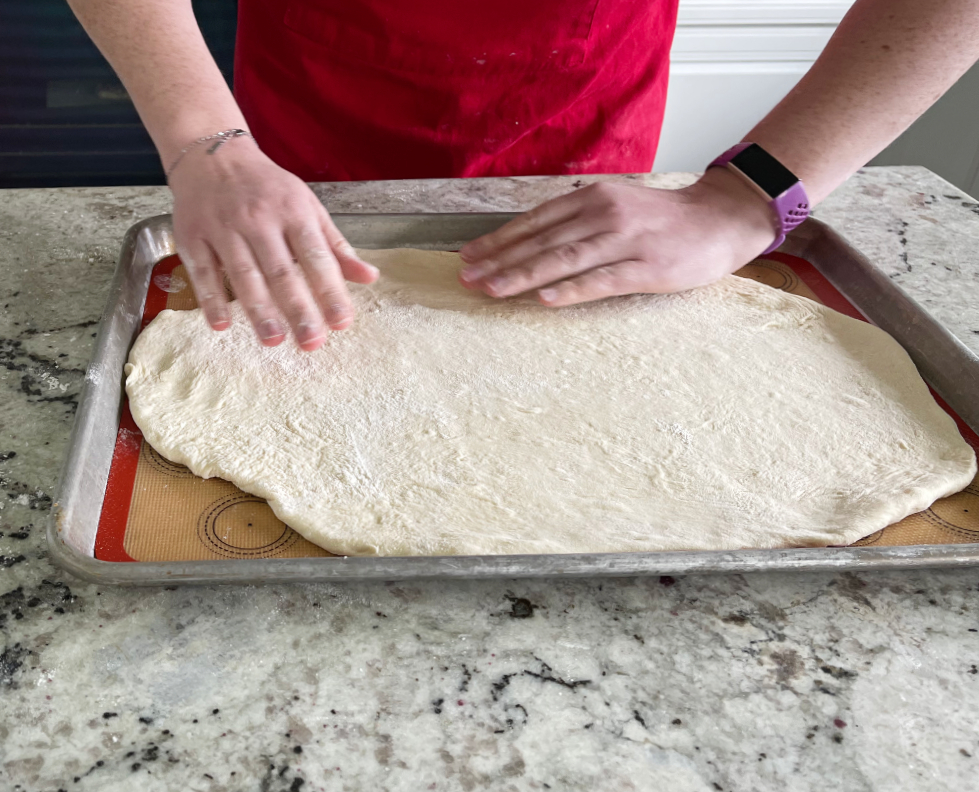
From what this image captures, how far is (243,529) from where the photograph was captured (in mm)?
752

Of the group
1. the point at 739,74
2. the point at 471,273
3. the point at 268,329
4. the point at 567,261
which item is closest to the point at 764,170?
the point at 567,261

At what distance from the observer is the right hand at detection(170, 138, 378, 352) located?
2.77 feet

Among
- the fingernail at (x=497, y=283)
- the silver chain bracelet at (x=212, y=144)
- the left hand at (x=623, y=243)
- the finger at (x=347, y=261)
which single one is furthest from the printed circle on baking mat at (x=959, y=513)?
the silver chain bracelet at (x=212, y=144)

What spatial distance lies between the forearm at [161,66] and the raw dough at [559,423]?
0.77 feet

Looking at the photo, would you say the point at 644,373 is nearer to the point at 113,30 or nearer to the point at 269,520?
the point at 269,520

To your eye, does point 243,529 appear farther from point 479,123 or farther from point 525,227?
point 479,123

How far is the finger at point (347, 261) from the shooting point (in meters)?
0.89

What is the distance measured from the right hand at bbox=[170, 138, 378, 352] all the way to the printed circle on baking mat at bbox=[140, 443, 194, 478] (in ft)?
0.49

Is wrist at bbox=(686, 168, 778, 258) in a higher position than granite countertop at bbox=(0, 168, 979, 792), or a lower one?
higher

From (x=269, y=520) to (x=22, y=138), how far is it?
79.1 inches

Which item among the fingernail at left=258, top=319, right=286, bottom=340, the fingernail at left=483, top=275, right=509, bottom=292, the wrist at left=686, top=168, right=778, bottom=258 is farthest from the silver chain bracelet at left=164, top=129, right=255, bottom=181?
the wrist at left=686, top=168, right=778, bottom=258

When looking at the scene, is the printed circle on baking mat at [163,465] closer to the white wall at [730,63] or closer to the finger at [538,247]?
the finger at [538,247]

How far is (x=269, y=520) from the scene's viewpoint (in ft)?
2.50

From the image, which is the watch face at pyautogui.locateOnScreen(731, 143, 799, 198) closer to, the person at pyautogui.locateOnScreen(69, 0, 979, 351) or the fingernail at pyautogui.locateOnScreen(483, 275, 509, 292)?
the person at pyautogui.locateOnScreen(69, 0, 979, 351)
